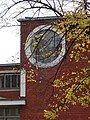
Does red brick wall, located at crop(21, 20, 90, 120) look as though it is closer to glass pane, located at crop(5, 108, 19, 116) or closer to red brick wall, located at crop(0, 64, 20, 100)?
glass pane, located at crop(5, 108, 19, 116)

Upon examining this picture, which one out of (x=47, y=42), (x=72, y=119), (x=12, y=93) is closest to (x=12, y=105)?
(x=72, y=119)

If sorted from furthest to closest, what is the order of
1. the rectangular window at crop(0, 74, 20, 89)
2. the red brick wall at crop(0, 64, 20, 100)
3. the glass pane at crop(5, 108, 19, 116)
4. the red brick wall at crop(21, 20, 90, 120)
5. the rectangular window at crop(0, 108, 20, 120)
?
the red brick wall at crop(0, 64, 20, 100) < the rectangular window at crop(0, 74, 20, 89) < the glass pane at crop(5, 108, 19, 116) < the rectangular window at crop(0, 108, 20, 120) < the red brick wall at crop(21, 20, 90, 120)

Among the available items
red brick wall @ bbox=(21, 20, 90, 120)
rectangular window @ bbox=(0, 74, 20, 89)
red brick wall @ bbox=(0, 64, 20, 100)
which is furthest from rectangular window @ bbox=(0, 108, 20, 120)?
red brick wall @ bbox=(0, 64, 20, 100)

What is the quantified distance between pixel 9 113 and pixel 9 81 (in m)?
6.40

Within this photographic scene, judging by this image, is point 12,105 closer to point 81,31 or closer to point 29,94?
point 29,94

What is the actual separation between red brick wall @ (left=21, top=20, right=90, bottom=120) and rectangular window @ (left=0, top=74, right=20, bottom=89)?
8.07 m

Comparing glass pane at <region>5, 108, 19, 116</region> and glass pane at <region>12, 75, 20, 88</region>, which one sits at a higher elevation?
glass pane at <region>12, 75, 20, 88</region>

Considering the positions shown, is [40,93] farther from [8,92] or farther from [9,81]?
[8,92]

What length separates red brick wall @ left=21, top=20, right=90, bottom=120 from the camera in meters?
29.8

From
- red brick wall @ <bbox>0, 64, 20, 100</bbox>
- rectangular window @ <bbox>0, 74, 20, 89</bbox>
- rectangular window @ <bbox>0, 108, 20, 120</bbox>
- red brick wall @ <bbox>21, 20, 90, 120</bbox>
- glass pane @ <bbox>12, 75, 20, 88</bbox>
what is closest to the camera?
red brick wall @ <bbox>21, 20, 90, 120</bbox>

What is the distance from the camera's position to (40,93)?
30906mm

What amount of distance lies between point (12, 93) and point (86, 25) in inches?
1117

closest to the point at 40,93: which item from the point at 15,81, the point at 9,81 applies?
the point at 15,81

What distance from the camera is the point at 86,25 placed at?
491 inches
